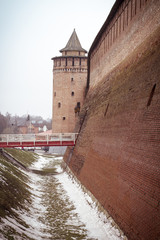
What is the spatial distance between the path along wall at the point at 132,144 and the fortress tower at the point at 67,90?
1574 centimetres

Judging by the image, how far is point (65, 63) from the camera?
101ft

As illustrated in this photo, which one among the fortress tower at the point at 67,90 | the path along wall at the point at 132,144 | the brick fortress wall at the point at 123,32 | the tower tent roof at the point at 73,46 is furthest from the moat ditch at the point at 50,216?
the tower tent roof at the point at 73,46

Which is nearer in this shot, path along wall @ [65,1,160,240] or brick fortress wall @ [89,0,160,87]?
path along wall @ [65,1,160,240]

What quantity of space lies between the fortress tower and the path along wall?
620 inches

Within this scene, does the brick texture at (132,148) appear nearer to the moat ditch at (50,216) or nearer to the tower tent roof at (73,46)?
the moat ditch at (50,216)

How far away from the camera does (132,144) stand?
8.72 m

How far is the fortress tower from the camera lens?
29953mm

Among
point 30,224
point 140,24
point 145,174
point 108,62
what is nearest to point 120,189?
point 145,174

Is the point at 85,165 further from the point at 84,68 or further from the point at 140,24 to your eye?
the point at 84,68

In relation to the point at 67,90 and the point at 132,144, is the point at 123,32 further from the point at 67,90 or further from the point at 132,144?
the point at 67,90

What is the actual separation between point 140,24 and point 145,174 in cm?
692

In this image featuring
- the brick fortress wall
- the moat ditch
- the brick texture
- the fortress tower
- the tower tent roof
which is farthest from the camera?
the tower tent roof

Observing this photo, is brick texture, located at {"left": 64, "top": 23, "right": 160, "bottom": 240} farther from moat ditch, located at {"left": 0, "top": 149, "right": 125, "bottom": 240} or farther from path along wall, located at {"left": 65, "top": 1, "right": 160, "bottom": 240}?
moat ditch, located at {"left": 0, "top": 149, "right": 125, "bottom": 240}

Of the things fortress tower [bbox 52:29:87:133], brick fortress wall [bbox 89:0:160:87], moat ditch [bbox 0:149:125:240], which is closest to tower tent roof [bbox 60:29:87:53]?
fortress tower [bbox 52:29:87:133]
